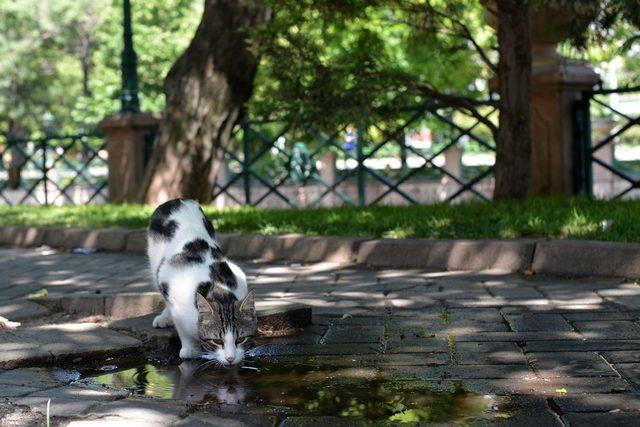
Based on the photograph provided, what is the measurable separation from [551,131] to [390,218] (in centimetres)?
276

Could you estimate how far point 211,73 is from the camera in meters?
12.5

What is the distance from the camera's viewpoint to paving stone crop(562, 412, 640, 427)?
3064mm

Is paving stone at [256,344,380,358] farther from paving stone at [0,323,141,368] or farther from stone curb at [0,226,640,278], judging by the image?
stone curb at [0,226,640,278]

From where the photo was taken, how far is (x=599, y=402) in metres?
3.34

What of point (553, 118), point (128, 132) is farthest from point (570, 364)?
point (128, 132)

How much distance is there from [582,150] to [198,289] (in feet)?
23.2

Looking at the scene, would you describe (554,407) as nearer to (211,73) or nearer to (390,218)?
(390,218)

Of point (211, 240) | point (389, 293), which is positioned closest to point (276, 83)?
point (389, 293)

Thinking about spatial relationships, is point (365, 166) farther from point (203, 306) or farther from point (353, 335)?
point (203, 306)

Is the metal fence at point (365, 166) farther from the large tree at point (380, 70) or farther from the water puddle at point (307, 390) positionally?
the water puddle at point (307, 390)

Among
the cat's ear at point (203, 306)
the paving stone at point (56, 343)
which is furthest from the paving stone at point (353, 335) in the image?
the paving stone at point (56, 343)

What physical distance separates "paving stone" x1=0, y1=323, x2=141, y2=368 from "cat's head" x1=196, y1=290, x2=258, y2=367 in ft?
1.90

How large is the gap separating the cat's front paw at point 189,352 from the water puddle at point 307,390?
1.9 inches

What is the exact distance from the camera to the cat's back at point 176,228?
4977 millimetres
